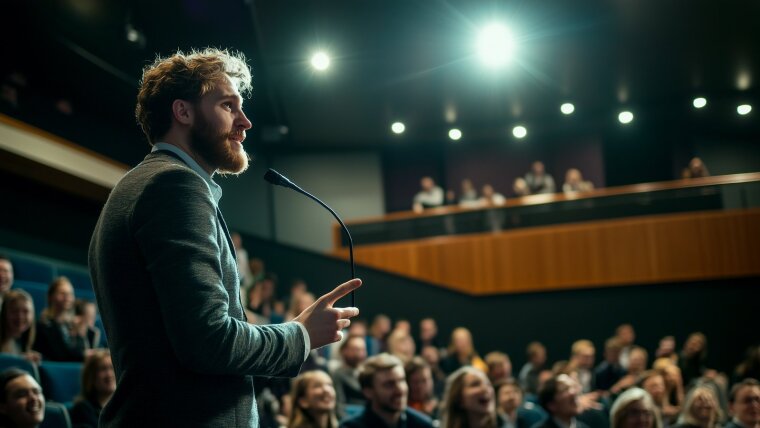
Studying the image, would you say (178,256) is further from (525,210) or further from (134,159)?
(525,210)

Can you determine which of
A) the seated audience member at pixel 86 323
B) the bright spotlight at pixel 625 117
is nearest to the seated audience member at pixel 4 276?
the seated audience member at pixel 86 323

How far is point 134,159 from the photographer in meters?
7.67

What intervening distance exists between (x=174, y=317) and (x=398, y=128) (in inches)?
372

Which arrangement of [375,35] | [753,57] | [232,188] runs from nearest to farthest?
[375,35]
[753,57]
[232,188]

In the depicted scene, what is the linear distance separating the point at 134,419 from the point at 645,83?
334 inches

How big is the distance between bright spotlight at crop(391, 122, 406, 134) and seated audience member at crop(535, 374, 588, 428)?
259 inches

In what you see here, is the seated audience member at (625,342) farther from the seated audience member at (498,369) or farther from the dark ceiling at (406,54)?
the dark ceiling at (406,54)

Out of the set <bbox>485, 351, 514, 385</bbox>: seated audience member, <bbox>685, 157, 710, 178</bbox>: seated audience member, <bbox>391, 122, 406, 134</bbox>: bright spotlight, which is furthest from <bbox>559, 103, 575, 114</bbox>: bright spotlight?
<bbox>485, 351, 514, 385</bbox>: seated audience member

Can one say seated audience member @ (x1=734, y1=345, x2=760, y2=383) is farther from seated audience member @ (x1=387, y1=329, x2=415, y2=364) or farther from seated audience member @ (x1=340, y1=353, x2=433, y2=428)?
seated audience member @ (x1=340, y1=353, x2=433, y2=428)

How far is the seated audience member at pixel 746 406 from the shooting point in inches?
166

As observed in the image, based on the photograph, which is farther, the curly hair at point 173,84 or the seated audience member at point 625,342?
the seated audience member at point 625,342

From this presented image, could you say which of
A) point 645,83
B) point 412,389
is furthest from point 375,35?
point 412,389

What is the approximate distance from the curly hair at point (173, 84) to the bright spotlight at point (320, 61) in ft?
20.8

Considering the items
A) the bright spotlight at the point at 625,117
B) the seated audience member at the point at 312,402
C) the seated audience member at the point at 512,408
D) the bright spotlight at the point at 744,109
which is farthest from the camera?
the bright spotlight at the point at 625,117
